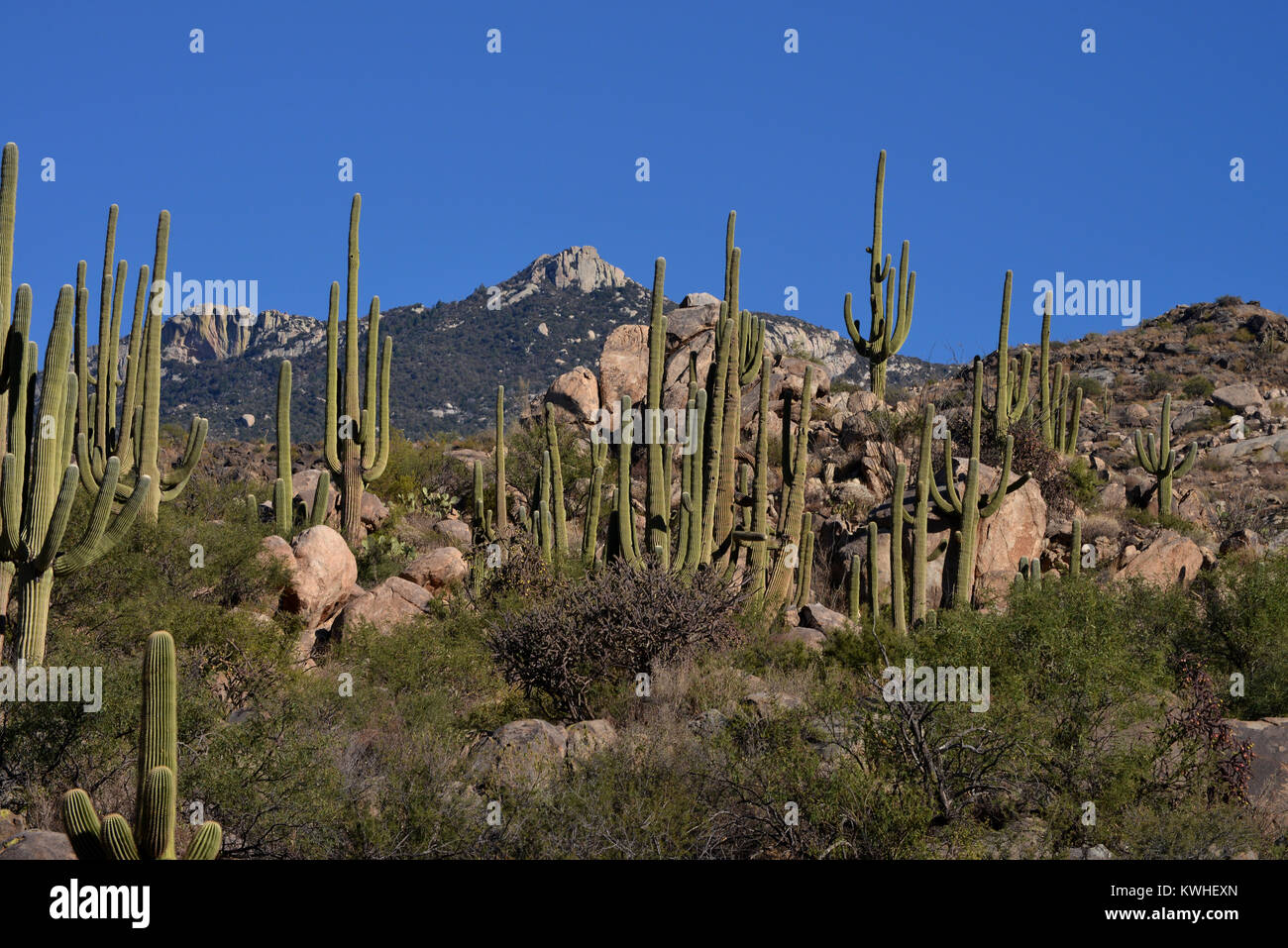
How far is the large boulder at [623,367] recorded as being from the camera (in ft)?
84.6

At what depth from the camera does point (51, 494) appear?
9781 millimetres

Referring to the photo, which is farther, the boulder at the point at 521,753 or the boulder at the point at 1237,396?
the boulder at the point at 1237,396

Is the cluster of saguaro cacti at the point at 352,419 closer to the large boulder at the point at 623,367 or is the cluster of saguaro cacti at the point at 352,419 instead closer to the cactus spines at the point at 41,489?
the cactus spines at the point at 41,489

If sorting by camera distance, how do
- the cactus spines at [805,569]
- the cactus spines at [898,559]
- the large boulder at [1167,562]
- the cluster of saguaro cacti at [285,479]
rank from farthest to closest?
the large boulder at [1167,562], the cluster of saguaro cacti at [285,479], the cactus spines at [805,569], the cactus spines at [898,559]

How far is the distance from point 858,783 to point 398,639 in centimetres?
572

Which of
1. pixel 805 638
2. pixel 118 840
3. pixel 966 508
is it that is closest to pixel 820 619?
pixel 805 638

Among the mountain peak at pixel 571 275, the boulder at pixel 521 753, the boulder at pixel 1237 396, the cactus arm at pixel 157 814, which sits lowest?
the boulder at pixel 521 753

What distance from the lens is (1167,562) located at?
55.9 feet

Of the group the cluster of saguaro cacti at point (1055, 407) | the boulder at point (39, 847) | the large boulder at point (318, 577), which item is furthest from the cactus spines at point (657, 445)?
the cluster of saguaro cacti at point (1055, 407)

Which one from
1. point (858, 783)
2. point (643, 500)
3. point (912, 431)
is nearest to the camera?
point (858, 783)

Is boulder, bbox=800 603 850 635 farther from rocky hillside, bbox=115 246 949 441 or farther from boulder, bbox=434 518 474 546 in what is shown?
rocky hillside, bbox=115 246 949 441

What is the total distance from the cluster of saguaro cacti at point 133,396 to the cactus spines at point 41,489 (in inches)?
126
